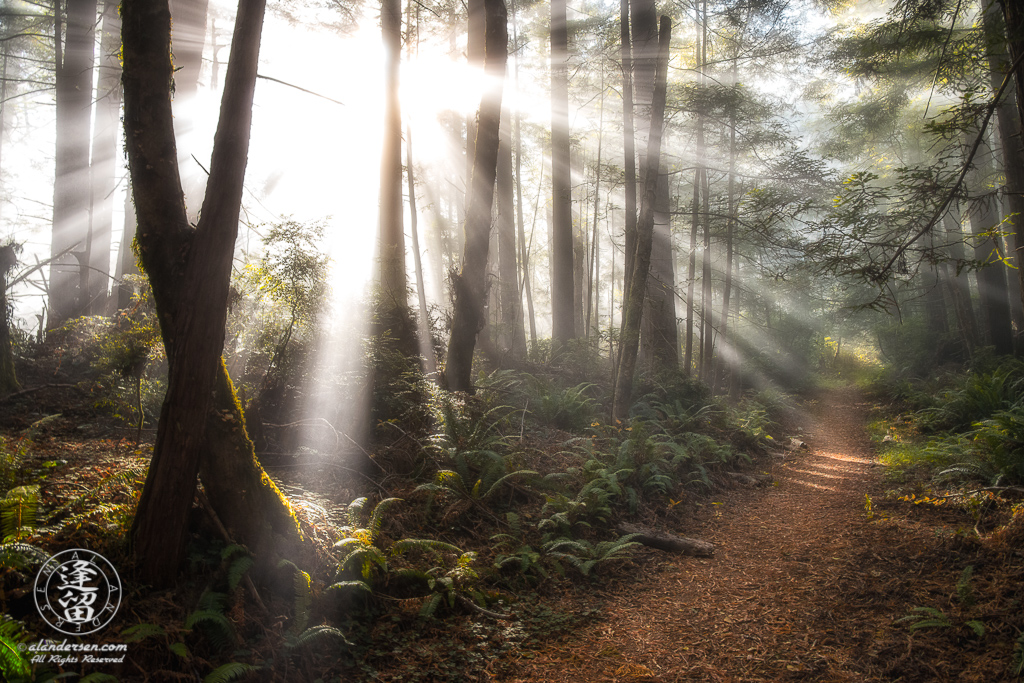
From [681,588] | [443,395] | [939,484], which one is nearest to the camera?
[681,588]

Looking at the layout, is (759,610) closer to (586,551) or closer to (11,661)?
(586,551)

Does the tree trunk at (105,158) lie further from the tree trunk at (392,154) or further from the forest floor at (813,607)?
the forest floor at (813,607)

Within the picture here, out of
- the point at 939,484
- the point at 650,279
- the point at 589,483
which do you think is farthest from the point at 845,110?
the point at 589,483

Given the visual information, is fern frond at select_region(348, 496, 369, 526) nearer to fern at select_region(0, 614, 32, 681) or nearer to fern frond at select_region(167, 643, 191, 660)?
fern frond at select_region(167, 643, 191, 660)

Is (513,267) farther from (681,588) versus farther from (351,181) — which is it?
(681,588)

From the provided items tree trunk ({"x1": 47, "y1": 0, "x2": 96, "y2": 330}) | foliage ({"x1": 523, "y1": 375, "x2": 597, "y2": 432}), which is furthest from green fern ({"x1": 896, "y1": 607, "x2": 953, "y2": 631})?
tree trunk ({"x1": 47, "y1": 0, "x2": 96, "y2": 330})

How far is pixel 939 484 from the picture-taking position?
5.64 meters

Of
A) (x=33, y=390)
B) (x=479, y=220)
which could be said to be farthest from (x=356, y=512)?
(x=33, y=390)

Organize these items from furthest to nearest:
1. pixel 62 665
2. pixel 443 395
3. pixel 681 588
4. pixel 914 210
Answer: pixel 443 395 < pixel 914 210 < pixel 681 588 < pixel 62 665

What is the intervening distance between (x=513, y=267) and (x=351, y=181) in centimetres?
506

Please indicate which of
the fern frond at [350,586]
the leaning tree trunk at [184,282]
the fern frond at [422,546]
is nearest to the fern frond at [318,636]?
the fern frond at [350,586]

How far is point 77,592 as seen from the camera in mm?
2795

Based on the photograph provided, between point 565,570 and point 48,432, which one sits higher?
point 48,432

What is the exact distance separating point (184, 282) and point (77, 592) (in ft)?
6.18
